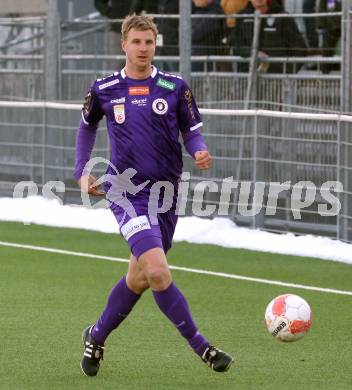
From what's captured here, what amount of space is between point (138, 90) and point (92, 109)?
0.37m

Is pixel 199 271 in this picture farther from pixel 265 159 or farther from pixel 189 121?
pixel 189 121

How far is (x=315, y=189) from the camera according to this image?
14625 millimetres

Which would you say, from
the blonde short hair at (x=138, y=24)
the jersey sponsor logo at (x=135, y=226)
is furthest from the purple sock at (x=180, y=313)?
the blonde short hair at (x=138, y=24)

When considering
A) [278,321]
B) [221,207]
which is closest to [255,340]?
[278,321]

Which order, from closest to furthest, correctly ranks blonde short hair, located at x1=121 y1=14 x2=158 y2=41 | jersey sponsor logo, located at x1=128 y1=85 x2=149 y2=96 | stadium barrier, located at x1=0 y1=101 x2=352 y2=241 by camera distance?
1. blonde short hair, located at x1=121 y1=14 x2=158 y2=41
2. jersey sponsor logo, located at x1=128 y1=85 x2=149 y2=96
3. stadium barrier, located at x1=0 y1=101 x2=352 y2=241

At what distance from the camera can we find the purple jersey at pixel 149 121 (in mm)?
8172

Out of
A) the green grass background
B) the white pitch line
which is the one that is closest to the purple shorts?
the green grass background

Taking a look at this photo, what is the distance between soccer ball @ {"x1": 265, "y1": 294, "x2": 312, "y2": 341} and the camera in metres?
8.41

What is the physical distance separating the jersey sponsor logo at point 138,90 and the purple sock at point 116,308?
116 centimetres

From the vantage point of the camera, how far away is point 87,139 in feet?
27.9

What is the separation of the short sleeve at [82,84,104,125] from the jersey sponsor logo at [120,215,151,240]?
76 centimetres

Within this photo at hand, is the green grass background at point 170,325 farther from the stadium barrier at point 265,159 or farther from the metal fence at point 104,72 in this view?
the metal fence at point 104,72

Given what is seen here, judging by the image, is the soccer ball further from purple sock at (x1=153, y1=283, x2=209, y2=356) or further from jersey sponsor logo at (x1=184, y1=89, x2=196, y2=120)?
jersey sponsor logo at (x1=184, y1=89, x2=196, y2=120)

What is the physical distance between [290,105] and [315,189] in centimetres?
111
